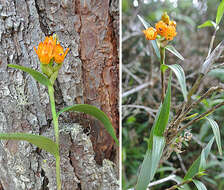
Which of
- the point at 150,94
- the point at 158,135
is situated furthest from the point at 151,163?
the point at 150,94

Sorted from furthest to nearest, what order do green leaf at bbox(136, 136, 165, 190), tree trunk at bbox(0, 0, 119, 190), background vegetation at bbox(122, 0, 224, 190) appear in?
background vegetation at bbox(122, 0, 224, 190) → tree trunk at bbox(0, 0, 119, 190) → green leaf at bbox(136, 136, 165, 190)

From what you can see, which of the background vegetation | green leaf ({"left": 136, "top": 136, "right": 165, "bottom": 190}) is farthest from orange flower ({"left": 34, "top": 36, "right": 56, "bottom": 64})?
the background vegetation

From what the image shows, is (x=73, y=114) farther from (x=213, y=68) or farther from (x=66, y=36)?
(x=213, y=68)

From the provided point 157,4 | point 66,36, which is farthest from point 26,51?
point 157,4

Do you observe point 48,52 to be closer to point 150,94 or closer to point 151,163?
point 151,163

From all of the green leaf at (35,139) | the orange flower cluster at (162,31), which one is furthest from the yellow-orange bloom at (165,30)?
the green leaf at (35,139)

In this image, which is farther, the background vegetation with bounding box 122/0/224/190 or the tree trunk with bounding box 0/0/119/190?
the background vegetation with bounding box 122/0/224/190

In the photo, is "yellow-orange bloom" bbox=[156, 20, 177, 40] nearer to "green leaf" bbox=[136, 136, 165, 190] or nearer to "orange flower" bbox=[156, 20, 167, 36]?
"orange flower" bbox=[156, 20, 167, 36]

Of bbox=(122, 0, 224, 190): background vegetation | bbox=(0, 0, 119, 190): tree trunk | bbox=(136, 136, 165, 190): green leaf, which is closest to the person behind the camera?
bbox=(136, 136, 165, 190): green leaf

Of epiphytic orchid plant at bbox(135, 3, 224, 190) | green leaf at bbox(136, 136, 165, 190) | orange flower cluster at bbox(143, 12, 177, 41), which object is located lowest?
green leaf at bbox(136, 136, 165, 190)
